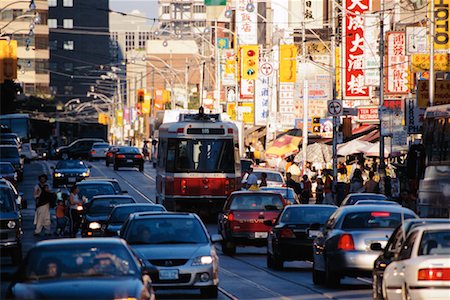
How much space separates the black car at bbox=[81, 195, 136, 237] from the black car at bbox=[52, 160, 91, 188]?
100.0 ft

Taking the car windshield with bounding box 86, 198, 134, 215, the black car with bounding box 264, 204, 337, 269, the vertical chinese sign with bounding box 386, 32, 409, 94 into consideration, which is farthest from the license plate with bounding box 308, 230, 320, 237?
the vertical chinese sign with bounding box 386, 32, 409, 94

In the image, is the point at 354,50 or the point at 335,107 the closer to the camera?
the point at 335,107

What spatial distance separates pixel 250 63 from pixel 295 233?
5209 centimetres

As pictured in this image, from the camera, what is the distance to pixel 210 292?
68.7ft

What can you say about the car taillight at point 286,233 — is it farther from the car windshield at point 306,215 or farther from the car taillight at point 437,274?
the car taillight at point 437,274

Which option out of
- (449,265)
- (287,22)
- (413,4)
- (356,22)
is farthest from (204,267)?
(287,22)

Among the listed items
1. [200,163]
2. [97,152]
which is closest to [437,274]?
[200,163]

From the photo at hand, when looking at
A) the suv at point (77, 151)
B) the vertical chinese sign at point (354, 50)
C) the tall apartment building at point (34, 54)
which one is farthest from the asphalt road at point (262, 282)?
the tall apartment building at point (34, 54)

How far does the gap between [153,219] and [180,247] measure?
113 centimetres

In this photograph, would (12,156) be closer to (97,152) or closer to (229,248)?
(97,152)

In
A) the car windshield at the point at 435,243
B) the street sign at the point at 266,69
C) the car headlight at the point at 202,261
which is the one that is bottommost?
the car headlight at the point at 202,261

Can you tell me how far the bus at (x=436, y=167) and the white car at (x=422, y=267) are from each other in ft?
41.6

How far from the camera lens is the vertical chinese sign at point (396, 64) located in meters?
58.0

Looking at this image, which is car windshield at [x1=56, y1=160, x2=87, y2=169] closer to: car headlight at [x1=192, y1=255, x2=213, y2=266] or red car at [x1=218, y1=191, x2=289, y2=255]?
red car at [x1=218, y1=191, x2=289, y2=255]
